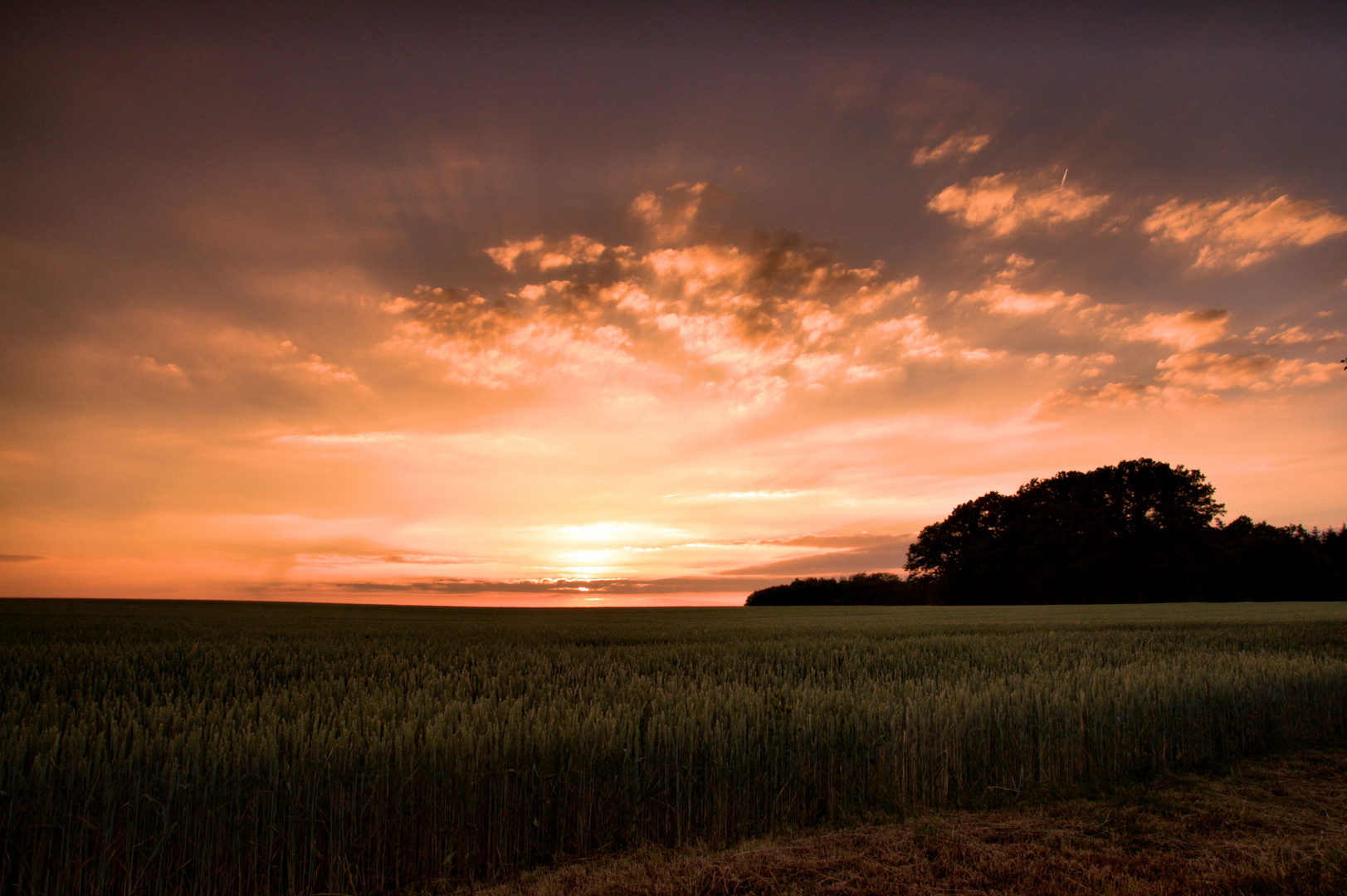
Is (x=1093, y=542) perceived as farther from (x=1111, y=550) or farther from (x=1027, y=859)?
(x=1027, y=859)

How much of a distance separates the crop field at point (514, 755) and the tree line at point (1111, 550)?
53.5 meters

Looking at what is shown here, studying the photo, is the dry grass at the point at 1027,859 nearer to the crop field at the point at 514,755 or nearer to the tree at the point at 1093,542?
the crop field at the point at 514,755

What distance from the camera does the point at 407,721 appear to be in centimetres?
395

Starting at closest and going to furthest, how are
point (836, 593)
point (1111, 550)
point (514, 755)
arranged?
1. point (514, 755)
2. point (1111, 550)
3. point (836, 593)

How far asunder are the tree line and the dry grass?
181ft

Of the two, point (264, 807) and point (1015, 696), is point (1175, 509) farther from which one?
point (264, 807)

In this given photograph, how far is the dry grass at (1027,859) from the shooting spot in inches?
137

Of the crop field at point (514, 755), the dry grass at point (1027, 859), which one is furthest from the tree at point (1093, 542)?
the dry grass at point (1027, 859)

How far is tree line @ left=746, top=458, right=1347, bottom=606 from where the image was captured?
54094mm

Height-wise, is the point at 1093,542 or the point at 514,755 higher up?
the point at 1093,542

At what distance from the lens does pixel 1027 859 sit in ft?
12.7

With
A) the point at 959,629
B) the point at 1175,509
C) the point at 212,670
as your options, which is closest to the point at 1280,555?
the point at 1175,509

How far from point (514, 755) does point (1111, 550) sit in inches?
2438

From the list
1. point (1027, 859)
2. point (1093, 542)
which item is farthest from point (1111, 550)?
point (1027, 859)
